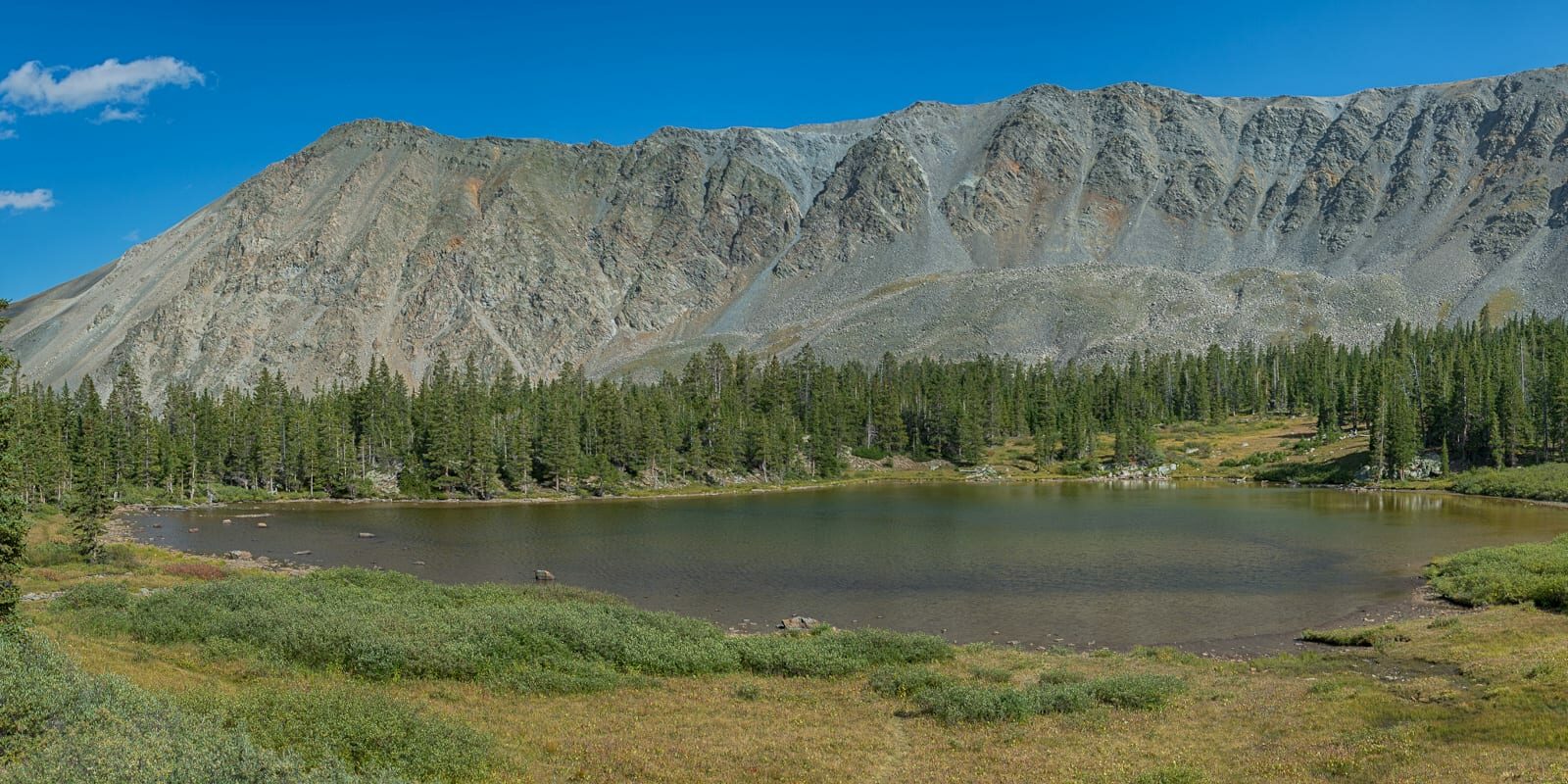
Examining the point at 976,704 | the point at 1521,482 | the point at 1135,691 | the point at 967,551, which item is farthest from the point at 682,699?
the point at 1521,482

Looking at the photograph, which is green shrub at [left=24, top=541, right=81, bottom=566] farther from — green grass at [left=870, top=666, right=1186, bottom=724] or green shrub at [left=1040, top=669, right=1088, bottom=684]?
green shrub at [left=1040, top=669, right=1088, bottom=684]

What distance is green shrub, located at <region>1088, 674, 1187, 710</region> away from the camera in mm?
25225

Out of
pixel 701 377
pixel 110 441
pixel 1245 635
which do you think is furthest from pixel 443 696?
pixel 701 377

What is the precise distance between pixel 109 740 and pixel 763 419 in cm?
13143

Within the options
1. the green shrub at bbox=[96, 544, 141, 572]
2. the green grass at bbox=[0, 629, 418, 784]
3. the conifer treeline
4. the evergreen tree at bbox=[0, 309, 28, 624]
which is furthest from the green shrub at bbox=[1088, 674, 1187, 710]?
the conifer treeline

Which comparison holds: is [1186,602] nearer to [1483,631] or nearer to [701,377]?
[1483,631]

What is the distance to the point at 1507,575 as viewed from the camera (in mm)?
44188

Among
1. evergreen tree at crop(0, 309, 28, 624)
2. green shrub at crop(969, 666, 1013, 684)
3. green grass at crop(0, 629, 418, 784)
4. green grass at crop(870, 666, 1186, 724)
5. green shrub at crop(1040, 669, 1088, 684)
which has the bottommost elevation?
green shrub at crop(969, 666, 1013, 684)

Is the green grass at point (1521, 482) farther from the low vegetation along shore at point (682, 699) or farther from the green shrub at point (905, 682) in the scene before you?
the green shrub at point (905, 682)

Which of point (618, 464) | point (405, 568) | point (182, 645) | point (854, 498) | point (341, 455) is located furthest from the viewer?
point (618, 464)

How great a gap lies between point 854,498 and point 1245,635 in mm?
73222

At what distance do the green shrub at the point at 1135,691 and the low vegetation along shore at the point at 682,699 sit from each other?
10cm

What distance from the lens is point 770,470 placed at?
142m

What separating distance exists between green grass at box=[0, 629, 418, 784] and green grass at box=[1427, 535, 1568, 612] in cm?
4672
